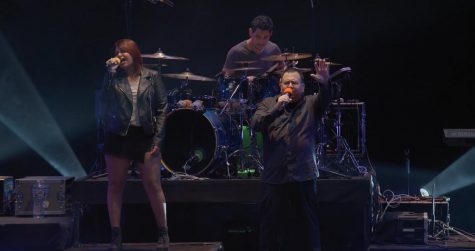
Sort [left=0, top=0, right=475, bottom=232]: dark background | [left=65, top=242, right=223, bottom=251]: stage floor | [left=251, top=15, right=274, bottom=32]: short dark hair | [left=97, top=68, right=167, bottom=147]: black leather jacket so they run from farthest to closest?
1. [left=0, top=0, right=475, bottom=232]: dark background
2. [left=251, top=15, right=274, bottom=32]: short dark hair
3. [left=65, top=242, right=223, bottom=251]: stage floor
4. [left=97, top=68, right=167, bottom=147]: black leather jacket

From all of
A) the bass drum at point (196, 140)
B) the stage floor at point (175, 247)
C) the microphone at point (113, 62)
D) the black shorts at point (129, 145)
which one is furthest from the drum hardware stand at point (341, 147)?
the microphone at point (113, 62)

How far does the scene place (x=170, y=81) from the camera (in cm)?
1061

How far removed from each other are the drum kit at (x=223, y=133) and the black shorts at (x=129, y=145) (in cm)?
169

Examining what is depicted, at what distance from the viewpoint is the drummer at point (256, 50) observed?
8719 millimetres

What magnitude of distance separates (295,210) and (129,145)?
5.95ft

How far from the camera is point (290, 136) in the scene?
674 cm

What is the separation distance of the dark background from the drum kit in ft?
5.53

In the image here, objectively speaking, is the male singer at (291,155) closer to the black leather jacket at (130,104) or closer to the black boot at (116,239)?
the black leather jacket at (130,104)

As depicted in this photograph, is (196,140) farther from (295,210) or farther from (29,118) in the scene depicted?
(29,118)

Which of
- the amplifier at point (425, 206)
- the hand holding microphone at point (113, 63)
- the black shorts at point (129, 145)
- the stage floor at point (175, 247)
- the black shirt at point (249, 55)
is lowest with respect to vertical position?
→ the stage floor at point (175, 247)

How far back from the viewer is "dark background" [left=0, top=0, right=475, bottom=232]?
980 centimetres

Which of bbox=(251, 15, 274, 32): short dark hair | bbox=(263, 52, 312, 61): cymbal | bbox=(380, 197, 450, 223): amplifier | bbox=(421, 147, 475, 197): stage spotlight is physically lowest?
bbox=(380, 197, 450, 223): amplifier

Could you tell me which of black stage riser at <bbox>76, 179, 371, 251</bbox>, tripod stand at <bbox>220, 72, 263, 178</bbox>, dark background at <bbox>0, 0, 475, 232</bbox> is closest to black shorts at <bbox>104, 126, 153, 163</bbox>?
black stage riser at <bbox>76, 179, 371, 251</bbox>

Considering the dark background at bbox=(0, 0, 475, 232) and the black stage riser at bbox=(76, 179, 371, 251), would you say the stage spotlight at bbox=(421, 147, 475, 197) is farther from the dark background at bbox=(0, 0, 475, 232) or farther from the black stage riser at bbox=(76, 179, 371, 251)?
the black stage riser at bbox=(76, 179, 371, 251)
